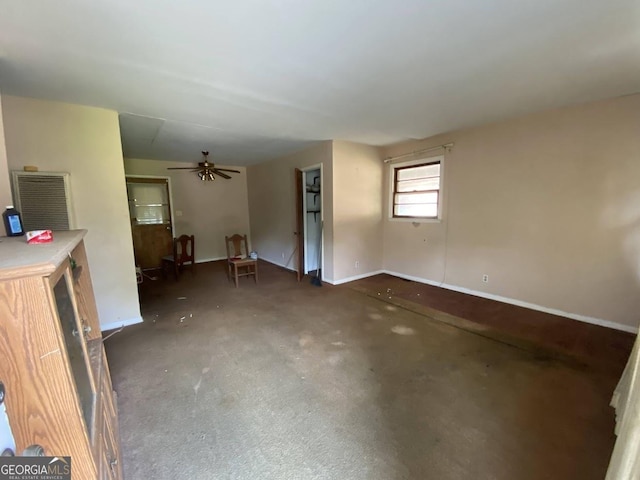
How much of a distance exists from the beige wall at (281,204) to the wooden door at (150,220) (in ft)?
6.43

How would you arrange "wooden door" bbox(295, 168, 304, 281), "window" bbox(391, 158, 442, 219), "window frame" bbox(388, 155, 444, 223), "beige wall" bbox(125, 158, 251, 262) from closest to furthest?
"window frame" bbox(388, 155, 444, 223)
"window" bbox(391, 158, 442, 219)
"wooden door" bbox(295, 168, 304, 281)
"beige wall" bbox(125, 158, 251, 262)

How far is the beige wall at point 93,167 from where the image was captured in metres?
2.56

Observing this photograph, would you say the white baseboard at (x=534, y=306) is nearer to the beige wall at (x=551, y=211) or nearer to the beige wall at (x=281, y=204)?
the beige wall at (x=551, y=211)

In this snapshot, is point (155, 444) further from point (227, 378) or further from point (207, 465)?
point (227, 378)

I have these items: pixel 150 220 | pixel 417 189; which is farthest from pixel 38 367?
pixel 150 220

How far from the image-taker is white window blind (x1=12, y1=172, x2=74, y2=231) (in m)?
2.54

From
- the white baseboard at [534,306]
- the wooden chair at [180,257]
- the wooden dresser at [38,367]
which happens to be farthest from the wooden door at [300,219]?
the wooden dresser at [38,367]

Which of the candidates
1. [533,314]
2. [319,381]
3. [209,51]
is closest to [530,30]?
[209,51]

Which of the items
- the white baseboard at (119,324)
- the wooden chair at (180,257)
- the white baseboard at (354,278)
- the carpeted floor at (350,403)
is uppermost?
the wooden chair at (180,257)

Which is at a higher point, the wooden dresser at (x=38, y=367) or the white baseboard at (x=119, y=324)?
the wooden dresser at (x=38, y=367)

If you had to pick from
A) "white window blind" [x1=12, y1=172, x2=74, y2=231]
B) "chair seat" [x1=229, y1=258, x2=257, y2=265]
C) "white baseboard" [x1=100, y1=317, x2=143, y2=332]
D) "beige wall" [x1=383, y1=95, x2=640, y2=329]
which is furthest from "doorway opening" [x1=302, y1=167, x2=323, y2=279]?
"white window blind" [x1=12, y1=172, x2=74, y2=231]

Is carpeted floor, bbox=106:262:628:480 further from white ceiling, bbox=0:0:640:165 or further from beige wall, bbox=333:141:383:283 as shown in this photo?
white ceiling, bbox=0:0:640:165

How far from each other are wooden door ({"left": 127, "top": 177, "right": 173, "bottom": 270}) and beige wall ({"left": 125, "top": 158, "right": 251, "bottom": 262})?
0.60 ft

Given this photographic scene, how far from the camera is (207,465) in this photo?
146cm
